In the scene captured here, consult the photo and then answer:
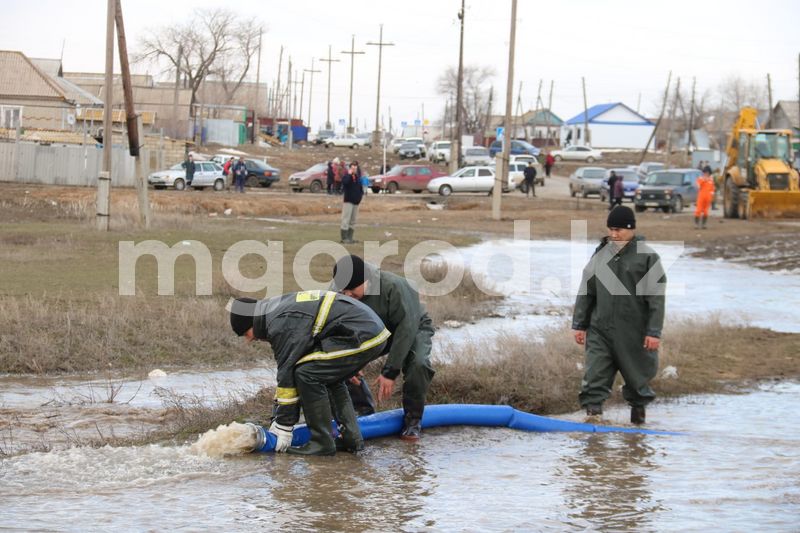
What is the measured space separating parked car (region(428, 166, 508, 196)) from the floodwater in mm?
40472

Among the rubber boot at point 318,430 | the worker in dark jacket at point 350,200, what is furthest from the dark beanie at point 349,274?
the worker in dark jacket at point 350,200

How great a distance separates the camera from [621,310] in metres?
8.68

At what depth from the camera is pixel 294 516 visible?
20.3 feet

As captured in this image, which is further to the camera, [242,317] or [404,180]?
[404,180]

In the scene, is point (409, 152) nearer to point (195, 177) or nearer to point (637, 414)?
point (195, 177)

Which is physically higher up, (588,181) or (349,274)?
(588,181)

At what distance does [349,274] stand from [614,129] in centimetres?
10701

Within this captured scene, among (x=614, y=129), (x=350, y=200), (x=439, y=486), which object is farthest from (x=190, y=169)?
(x=614, y=129)

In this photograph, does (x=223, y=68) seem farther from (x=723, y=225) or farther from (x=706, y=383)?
(x=706, y=383)

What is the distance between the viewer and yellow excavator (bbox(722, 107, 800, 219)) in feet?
121

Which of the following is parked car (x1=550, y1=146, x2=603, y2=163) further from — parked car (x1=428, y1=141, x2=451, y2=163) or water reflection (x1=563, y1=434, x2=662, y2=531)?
water reflection (x1=563, y1=434, x2=662, y2=531)

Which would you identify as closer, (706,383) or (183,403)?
(183,403)

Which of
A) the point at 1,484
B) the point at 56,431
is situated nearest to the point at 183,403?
the point at 56,431

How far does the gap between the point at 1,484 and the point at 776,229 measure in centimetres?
3148
